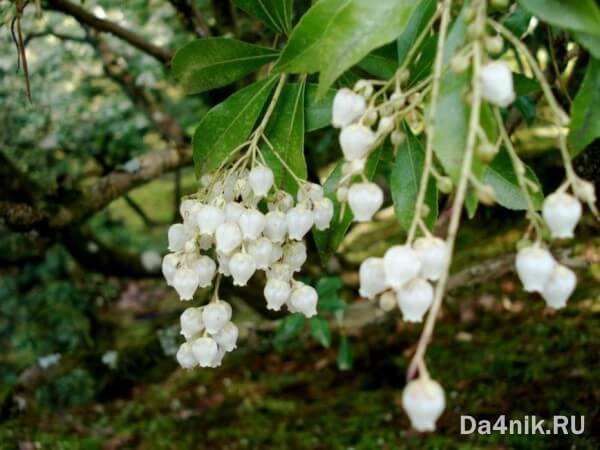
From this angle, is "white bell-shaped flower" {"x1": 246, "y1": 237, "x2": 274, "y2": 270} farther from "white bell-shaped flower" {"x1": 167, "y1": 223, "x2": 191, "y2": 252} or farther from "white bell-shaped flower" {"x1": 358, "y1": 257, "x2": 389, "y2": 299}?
"white bell-shaped flower" {"x1": 358, "y1": 257, "x2": 389, "y2": 299}

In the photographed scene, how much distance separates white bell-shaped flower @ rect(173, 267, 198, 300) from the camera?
883 millimetres

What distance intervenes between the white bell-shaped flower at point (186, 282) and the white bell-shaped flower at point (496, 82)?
437 mm

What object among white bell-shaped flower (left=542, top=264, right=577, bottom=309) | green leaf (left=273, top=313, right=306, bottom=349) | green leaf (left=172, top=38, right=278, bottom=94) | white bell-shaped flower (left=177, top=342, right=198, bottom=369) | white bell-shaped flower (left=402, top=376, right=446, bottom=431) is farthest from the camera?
green leaf (left=273, top=313, right=306, bottom=349)

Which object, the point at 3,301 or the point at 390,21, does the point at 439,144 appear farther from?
the point at 3,301

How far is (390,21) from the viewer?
2.29 ft

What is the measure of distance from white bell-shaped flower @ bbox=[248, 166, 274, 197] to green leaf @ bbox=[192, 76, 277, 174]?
0.13 m

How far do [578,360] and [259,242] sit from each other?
1.71 m

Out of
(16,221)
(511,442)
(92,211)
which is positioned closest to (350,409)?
(511,442)

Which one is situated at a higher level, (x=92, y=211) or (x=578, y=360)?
(x=92, y=211)

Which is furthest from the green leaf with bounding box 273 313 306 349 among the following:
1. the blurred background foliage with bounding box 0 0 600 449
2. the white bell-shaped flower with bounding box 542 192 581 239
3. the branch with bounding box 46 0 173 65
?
the white bell-shaped flower with bounding box 542 192 581 239

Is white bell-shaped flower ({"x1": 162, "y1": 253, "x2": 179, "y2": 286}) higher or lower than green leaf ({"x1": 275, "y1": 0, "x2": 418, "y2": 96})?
lower

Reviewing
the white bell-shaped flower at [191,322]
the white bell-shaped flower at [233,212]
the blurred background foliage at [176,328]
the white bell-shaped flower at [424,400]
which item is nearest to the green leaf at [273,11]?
the white bell-shaped flower at [233,212]

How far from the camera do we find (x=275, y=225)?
35.1 inches

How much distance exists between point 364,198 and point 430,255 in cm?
12
